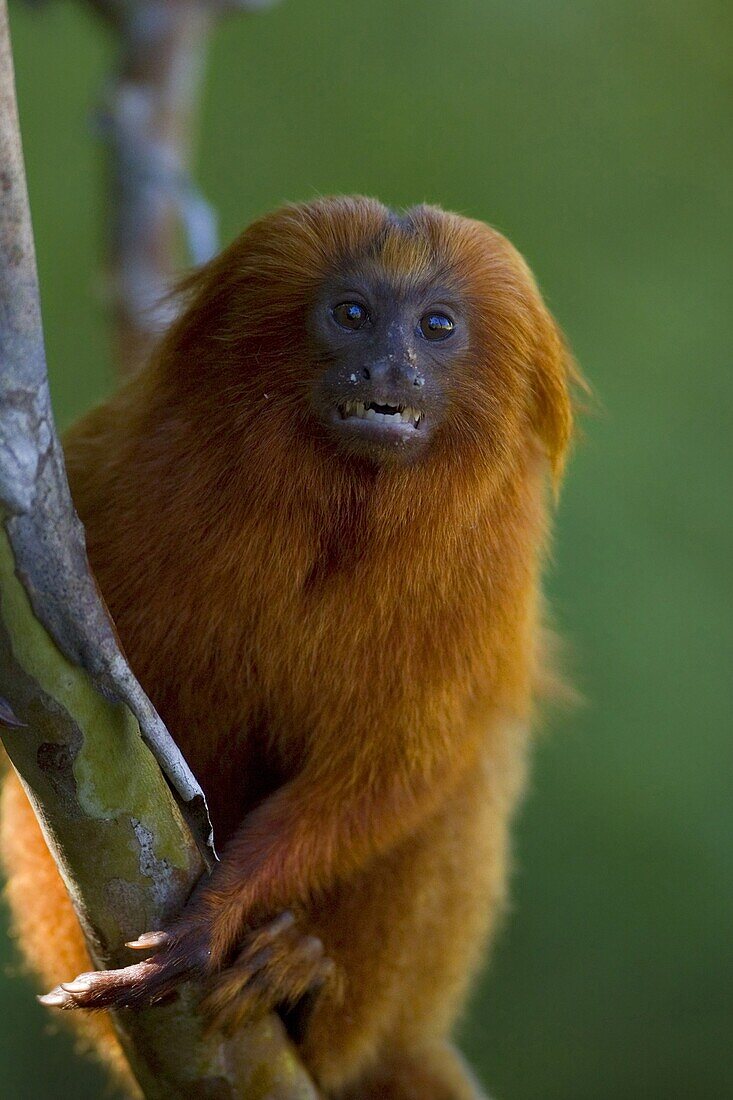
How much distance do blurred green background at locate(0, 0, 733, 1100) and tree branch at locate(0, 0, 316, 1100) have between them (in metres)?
3.60

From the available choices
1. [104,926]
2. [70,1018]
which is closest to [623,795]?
[70,1018]

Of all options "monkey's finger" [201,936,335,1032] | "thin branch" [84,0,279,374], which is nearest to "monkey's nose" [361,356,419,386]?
"monkey's finger" [201,936,335,1032]

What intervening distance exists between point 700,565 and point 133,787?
4.62 meters

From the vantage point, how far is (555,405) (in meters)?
2.60

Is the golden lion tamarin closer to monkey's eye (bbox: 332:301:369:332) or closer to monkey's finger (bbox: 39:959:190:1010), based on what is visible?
monkey's eye (bbox: 332:301:369:332)

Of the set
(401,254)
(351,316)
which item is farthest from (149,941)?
(401,254)

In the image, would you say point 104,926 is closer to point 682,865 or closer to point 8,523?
point 8,523

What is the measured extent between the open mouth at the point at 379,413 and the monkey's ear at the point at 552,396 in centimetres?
39

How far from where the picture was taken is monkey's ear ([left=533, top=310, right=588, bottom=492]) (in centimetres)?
255

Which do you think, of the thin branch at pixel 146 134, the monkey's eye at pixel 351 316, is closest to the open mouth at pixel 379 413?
the monkey's eye at pixel 351 316

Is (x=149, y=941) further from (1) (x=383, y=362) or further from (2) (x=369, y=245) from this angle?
(2) (x=369, y=245)

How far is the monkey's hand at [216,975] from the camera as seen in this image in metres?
2.07

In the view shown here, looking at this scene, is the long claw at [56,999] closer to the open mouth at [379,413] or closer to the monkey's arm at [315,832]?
the monkey's arm at [315,832]

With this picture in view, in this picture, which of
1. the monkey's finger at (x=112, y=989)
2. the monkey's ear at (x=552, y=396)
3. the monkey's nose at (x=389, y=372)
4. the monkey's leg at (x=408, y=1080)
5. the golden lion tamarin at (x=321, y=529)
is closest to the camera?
the monkey's finger at (x=112, y=989)
